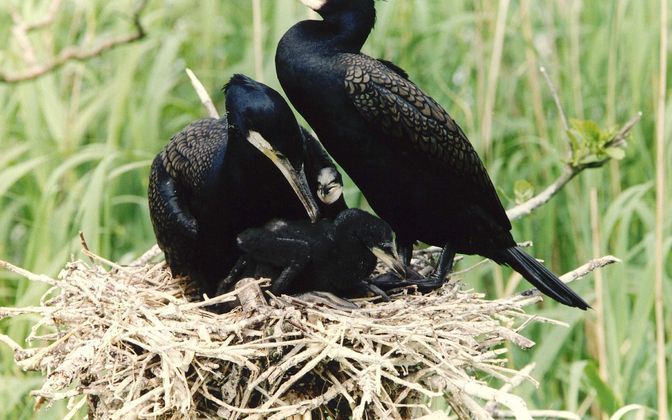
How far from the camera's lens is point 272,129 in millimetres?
2848

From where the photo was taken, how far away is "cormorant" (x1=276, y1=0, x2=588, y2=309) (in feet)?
10.4

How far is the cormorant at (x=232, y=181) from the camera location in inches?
114

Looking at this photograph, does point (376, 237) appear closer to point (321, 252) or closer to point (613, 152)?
point (321, 252)

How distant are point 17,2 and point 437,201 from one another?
7.95 feet

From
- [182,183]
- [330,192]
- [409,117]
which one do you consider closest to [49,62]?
[182,183]

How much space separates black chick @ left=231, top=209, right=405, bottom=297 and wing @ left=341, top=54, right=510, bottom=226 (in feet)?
1.07

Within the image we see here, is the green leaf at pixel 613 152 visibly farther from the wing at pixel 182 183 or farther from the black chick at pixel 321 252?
the wing at pixel 182 183

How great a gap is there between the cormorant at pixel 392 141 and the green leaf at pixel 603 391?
0.23 m

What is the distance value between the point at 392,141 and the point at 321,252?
45 centimetres

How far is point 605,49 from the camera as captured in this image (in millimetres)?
4949

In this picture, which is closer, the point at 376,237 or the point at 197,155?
the point at 376,237

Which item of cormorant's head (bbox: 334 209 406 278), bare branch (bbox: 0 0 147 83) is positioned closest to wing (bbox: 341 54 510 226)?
cormorant's head (bbox: 334 209 406 278)

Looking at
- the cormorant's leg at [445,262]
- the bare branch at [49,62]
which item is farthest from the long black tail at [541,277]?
the bare branch at [49,62]

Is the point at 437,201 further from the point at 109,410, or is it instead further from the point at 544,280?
the point at 109,410
